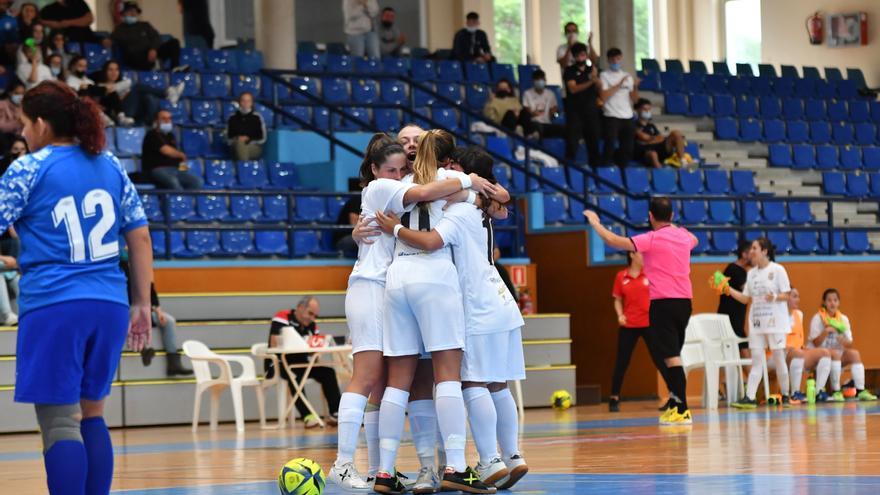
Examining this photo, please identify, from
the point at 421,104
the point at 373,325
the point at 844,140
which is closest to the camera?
the point at 373,325

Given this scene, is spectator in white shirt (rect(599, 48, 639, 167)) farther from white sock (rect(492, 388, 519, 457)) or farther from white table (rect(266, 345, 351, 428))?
white sock (rect(492, 388, 519, 457))

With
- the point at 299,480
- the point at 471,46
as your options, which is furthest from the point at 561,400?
the point at 299,480

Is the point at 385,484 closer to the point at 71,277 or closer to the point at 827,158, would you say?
the point at 71,277

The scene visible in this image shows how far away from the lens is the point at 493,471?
6914 millimetres

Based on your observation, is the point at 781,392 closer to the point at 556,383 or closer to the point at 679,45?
the point at 556,383

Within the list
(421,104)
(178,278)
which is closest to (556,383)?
(178,278)

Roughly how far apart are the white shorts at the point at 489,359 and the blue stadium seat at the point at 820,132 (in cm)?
1893

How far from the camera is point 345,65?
2206 cm

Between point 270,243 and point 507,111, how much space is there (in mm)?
5220

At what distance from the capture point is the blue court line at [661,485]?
20.7 ft

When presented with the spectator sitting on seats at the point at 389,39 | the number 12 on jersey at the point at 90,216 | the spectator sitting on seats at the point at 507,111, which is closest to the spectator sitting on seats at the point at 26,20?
the spectator sitting on seats at the point at 507,111

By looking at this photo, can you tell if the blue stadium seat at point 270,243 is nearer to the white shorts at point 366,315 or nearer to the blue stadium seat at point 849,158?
the white shorts at point 366,315

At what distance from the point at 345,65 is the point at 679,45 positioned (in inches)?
489

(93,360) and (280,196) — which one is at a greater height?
(280,196)
